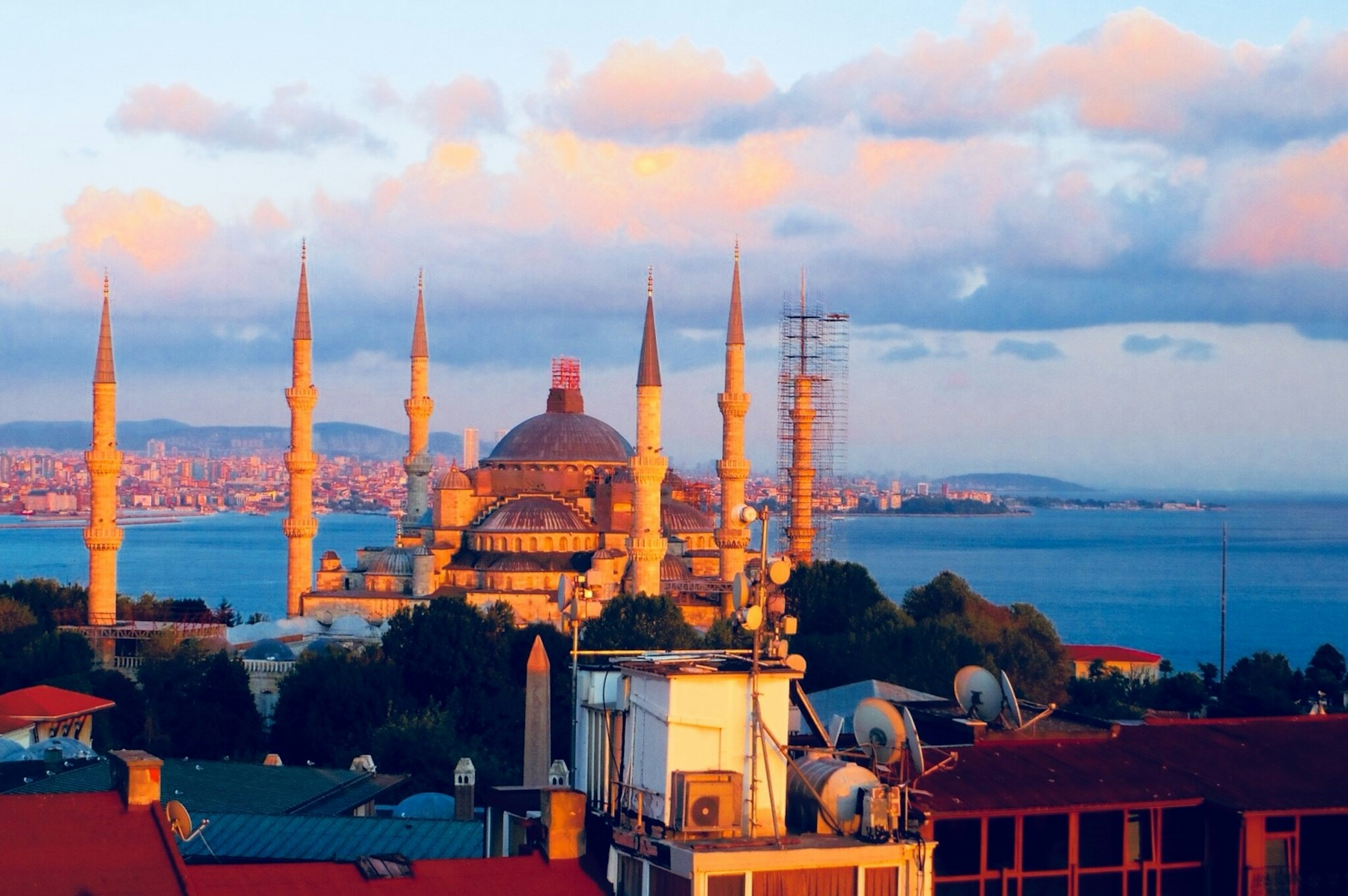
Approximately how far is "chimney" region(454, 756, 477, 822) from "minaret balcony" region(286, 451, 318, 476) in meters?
31.2

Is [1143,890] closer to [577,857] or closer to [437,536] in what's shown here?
[577,857]

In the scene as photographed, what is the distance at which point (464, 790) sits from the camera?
23.3 m

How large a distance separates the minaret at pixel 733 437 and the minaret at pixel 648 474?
2.63 metres

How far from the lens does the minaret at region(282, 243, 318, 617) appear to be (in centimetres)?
5494

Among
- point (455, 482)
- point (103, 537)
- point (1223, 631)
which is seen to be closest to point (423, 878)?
point (1223, 631)

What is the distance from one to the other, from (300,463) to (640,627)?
15218mm

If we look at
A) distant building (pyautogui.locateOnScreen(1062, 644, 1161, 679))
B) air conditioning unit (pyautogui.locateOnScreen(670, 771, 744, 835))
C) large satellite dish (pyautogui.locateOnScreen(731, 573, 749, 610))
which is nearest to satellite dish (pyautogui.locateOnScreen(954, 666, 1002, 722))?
large satellite dish (pyautogui.locateOnScreen(731, 573, 749, 610))

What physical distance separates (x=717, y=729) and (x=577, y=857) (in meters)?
1.29

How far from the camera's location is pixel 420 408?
58.9 metres

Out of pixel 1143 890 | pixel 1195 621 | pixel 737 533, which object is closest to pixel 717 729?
pixel 1143 890

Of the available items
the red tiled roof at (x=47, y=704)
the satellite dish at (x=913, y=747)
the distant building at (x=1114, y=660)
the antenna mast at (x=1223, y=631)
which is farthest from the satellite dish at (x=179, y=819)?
the distant building at (x=1114, y=660)

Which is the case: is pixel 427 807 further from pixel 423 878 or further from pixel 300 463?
pixel 300 463

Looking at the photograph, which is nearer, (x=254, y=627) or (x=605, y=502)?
(x=254, y=627)

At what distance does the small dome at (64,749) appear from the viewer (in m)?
27.7
